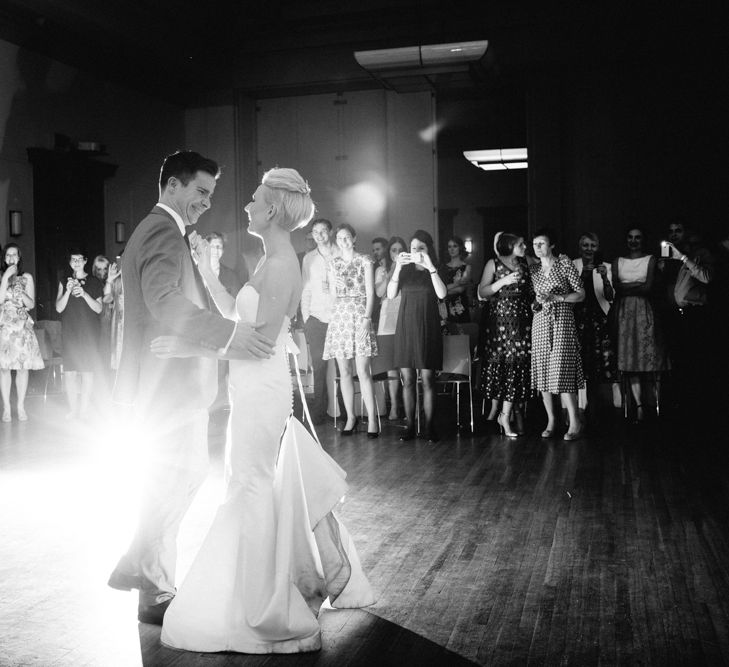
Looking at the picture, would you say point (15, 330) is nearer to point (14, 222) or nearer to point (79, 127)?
point (14, 222)

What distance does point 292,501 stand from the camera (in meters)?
2.83

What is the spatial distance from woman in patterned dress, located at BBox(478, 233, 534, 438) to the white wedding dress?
3.87 m

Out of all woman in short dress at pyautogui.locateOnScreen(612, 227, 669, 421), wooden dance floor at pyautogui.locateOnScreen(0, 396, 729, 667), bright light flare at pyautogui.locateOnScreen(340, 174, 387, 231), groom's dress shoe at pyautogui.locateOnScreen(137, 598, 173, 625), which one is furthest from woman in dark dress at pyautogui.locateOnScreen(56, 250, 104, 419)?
groom's dress shoe at pyautogui.locateOnScreen(137, 598, 173, 625)

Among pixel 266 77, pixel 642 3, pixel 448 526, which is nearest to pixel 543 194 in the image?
pixel 642 3

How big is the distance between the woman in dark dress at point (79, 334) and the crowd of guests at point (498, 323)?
1 centimetres

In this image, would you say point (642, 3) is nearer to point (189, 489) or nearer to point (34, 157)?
point (34, 157)

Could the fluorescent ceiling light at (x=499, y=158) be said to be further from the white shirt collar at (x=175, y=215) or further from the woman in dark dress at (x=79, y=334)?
the white shirt collar at (x=175, y=215)

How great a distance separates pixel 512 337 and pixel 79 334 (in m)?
3.95

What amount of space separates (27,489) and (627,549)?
11.1 feet

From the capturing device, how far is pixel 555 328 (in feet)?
21.1

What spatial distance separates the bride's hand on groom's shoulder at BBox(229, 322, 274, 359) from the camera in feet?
8.83

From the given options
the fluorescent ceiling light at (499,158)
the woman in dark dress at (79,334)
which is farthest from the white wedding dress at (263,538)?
the fluorescent ceiling light at (499,158)

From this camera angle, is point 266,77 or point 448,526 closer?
point 448,526

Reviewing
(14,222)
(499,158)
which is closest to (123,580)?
(14,222)
